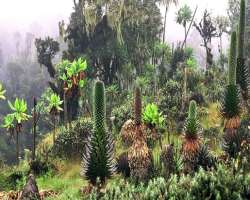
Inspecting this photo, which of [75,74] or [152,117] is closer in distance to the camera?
[152,117]

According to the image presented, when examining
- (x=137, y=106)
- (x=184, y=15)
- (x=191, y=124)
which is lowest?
(x=191, y=124)

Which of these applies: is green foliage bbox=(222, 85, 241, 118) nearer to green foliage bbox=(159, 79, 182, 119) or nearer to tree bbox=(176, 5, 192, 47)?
green foliage bbox=(159, 79, 182, 119)

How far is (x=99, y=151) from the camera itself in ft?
44.4

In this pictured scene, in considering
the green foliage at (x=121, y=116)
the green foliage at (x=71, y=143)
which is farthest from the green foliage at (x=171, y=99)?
the green foliage at (x=71, y=143)

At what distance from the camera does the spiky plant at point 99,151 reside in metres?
13.4

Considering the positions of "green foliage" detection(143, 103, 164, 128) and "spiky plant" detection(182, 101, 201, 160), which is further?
"green foliage" detection(143, 103, 164, 128)

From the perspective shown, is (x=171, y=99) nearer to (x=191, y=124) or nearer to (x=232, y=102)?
(x=232, y=102)

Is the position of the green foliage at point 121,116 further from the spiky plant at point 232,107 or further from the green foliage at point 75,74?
the spiky plant at point 232,107

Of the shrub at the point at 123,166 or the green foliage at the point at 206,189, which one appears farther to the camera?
the shrub at the point at 123,166

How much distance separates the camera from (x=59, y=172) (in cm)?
2092

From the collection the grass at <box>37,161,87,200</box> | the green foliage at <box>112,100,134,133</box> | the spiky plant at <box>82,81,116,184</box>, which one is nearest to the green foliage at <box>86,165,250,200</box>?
the spiky plant at <box>82,81,116,184</box>

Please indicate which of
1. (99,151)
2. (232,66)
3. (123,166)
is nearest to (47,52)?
(123,166)

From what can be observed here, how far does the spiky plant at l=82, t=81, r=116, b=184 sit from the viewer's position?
1342cm

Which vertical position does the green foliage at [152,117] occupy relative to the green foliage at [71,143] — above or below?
above
